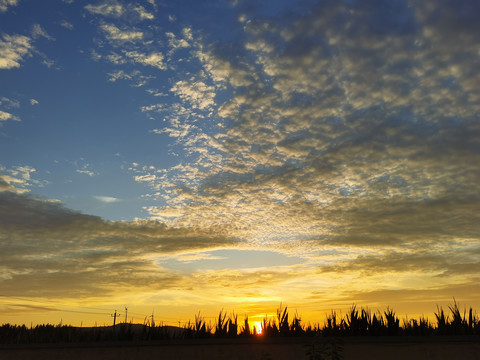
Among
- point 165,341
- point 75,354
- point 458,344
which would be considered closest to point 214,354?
point 165,341

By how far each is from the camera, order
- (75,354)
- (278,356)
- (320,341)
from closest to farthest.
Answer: (320,341) → (278,356) → (75,354)

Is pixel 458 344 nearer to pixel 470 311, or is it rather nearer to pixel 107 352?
pixel 470 311

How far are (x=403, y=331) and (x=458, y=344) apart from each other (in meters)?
2.15

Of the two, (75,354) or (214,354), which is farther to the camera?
(75,354)

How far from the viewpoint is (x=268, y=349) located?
1700 centimetres

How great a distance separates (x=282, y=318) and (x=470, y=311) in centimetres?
792

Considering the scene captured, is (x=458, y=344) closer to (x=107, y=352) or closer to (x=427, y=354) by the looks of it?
(x=427, y=354)

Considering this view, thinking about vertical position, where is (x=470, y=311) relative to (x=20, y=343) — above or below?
above

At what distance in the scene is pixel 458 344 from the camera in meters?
15.7

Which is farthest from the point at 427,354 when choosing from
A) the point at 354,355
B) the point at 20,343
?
the point at 20,343

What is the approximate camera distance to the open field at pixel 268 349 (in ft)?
51.5

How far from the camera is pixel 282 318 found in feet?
61.2

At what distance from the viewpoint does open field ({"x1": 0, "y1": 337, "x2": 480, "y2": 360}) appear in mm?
15695

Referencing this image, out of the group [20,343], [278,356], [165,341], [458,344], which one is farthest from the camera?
[20,343]
